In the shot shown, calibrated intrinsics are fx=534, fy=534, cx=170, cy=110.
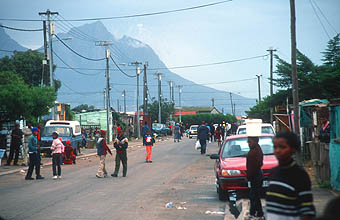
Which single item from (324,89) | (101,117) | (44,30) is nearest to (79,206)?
(324,89)

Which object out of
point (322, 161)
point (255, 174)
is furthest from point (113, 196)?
point (322, 161)

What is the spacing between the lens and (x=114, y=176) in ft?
62.5

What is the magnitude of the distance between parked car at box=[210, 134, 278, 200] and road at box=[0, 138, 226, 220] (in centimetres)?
47

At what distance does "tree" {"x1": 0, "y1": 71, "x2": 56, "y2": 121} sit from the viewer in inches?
1085

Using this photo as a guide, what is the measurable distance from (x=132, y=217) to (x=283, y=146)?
5771mm

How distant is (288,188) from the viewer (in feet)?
15.4

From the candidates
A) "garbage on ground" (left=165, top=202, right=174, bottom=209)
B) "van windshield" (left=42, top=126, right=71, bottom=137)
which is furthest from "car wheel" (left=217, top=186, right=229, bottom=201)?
"van windshield" (left=42, top=126, right=71, bottom=137)

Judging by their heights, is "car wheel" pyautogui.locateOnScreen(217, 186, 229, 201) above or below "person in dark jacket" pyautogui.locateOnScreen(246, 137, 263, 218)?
below

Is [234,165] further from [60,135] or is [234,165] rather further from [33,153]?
[60,135]

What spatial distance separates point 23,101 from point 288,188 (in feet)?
82.1

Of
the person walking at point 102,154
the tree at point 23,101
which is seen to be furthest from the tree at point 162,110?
the person walking at point 102,154

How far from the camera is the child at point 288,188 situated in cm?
462

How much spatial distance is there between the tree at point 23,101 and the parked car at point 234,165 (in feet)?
54.8

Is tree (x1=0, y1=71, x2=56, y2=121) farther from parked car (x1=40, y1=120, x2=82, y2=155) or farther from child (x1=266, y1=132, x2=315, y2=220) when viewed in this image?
child (x1=266, y1=132, x2=315, y2=220)
